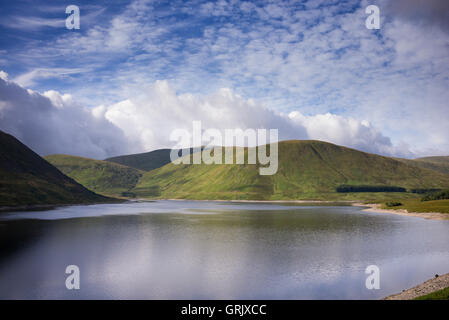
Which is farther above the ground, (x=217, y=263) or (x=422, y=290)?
(x=422, y=290)

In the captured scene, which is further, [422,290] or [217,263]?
[217,263]

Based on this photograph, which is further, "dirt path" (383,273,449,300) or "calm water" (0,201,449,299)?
"calm water" (0,201,449,299)

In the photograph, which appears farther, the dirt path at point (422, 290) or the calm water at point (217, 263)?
the calm water at point (217, 263)

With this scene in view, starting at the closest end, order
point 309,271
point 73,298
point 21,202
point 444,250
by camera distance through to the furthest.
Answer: point 73,298 < point 309,271 < point 444,250 < point 21,202
